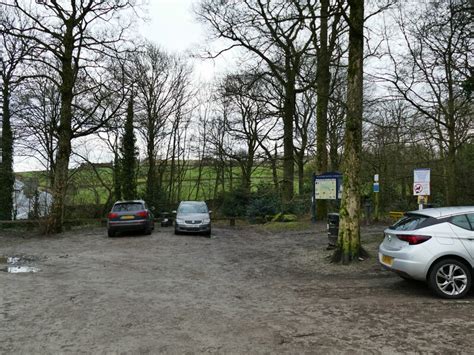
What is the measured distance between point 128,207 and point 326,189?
9333 millimetres

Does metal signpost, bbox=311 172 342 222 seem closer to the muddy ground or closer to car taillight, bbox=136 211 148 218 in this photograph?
the muddy ground

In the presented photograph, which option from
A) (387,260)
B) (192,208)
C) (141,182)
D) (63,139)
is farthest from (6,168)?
→ (387,260)

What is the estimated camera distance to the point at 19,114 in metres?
25.1

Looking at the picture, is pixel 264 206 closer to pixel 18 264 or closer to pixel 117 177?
pixel 117 177

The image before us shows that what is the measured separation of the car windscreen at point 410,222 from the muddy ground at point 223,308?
116 centimetres

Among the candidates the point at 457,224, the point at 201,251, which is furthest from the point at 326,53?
the point at 457,224

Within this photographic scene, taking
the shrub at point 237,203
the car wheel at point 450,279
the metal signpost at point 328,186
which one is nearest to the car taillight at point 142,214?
the metal signpost at point 328,186

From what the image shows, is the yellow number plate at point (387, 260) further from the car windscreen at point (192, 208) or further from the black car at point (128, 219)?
the black car at point (128, 219)

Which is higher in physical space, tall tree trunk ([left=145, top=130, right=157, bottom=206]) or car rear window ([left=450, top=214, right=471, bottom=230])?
tall tree trunk ([left=145, top=130, right=157, bottom=206])

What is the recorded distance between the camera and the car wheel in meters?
6.97

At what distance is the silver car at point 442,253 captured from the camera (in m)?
6.99

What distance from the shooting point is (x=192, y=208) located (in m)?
20.2

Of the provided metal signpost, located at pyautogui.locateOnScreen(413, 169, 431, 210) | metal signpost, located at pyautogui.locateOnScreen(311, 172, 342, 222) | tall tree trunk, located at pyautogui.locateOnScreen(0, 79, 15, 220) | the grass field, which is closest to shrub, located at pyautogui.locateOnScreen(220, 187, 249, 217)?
the grass field

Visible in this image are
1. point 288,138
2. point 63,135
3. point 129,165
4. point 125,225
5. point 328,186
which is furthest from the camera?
point 129,165
